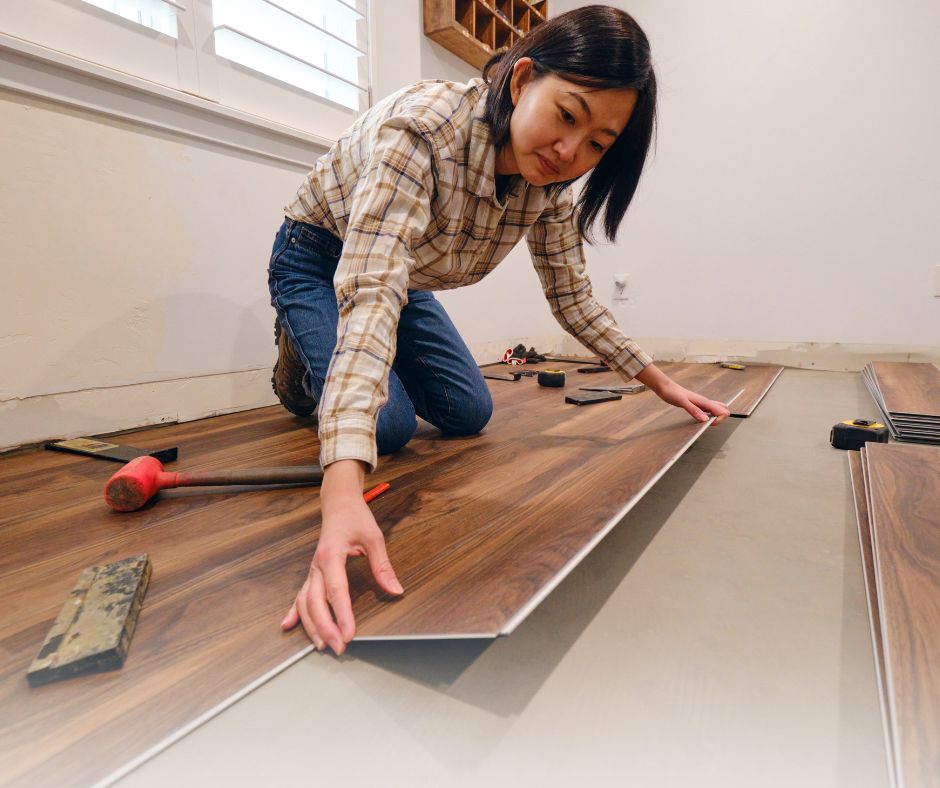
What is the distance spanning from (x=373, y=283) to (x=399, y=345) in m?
0.83

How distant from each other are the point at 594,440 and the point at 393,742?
1095 millimetres

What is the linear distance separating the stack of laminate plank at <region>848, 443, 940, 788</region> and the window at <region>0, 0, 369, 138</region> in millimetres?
2131

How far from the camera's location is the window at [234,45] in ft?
5.04

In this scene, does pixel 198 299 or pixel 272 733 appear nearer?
pixel 272 733

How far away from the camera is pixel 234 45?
6.24 feet

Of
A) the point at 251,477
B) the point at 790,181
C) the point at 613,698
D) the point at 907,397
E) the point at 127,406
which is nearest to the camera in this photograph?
the point at 613,698

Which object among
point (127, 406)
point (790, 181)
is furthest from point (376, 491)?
point (790, 181)

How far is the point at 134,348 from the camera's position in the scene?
67.7 inches

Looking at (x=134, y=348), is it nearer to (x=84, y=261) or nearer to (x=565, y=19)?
(x=84, y=261)

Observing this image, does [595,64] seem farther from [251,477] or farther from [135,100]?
[135,100]

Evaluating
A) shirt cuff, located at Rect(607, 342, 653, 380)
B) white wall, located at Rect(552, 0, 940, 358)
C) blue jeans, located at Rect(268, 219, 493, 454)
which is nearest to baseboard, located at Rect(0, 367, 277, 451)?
blue jeans, located at Rect(268, 219, 493, 454)

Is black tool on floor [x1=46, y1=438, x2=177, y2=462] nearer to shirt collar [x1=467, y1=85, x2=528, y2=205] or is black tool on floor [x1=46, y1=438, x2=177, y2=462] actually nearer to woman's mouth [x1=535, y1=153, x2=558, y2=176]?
shirt collar [x1=467, y1=85, x2=528, y2=205]

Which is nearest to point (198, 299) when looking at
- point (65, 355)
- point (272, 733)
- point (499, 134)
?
point (65, 355)

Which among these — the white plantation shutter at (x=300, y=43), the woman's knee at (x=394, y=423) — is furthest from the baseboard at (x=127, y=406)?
the white plantation shutter at (x=300, y=43)
